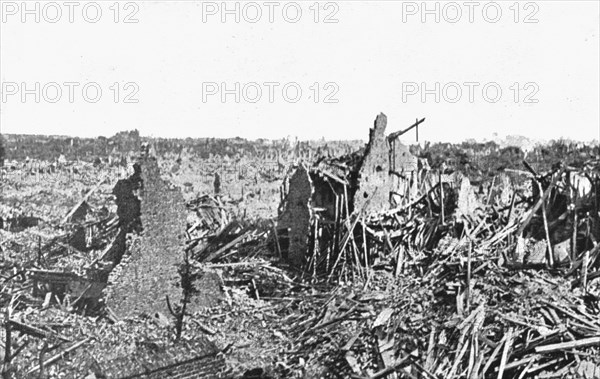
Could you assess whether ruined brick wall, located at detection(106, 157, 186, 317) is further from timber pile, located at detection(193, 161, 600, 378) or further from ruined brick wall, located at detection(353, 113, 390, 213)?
ruined brick wall, located at detection(353, 113, 390, 213)

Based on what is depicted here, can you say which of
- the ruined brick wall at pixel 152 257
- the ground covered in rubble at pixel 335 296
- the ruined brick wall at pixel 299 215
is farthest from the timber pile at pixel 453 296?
the ruined brick wall at pixel 152 257

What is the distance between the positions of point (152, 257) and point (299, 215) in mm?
4306

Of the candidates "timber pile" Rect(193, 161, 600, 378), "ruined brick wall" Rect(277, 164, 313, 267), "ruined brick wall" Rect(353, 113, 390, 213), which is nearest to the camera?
"timber pile" Rect(193, 161, 600, 378)

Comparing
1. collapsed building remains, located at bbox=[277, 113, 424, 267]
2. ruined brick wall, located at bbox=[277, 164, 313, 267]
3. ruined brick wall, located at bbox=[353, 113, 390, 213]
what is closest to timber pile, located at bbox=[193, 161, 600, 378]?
collapsed building remains, located at bbox=[277, 113, 424, 267]

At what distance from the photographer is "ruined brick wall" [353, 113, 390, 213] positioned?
1631 cm

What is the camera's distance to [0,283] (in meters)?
13.7

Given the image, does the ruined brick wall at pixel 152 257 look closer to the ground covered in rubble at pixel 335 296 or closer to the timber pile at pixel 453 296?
the ground covered in rubble at pixel 335 296

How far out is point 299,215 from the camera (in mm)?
15312

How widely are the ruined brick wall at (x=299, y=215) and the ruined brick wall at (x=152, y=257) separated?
3.58m

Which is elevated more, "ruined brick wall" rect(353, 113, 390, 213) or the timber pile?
"ruined brick wall" rect(353, 113, 390, 213)

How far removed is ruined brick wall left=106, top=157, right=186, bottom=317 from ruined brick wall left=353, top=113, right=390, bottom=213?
5.42 metres

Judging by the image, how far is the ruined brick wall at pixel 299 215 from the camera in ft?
49.6

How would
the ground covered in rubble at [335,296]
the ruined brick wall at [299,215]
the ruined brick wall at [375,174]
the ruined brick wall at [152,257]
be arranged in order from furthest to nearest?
the ruined brick wall at [375,174] < the ruined brick wall at [299,215] < the ruined brick wall at [152,257] < the ground covered in rubble at [335,296]

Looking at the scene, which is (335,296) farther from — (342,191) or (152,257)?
(342,191)
